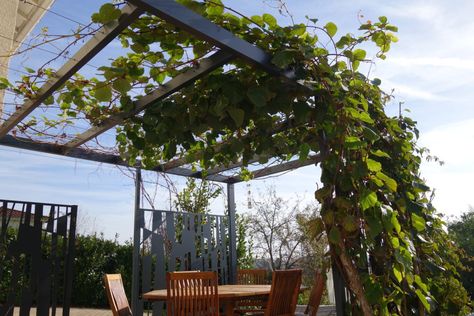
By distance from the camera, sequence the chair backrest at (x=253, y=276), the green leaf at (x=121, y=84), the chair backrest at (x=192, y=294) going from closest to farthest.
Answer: the green leaf at (x=121, y=84) < the chair backrest at (x=192, y=294) < the chair backrest at (x=253, y=276)

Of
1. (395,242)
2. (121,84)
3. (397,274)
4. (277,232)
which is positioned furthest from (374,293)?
(277,232)

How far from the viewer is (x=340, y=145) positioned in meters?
1.83

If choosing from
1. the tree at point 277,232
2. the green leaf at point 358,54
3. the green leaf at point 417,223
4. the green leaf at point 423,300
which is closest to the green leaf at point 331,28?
the green leaf at point 358,54

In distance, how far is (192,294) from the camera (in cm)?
293

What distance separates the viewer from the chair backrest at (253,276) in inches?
207

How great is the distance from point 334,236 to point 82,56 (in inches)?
59.2

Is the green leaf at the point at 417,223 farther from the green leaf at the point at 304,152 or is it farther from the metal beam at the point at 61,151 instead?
the metal beam at the point at 61,151

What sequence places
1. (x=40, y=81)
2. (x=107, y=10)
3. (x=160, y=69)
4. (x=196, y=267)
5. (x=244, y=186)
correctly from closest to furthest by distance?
(x=107, y=10)
(x=160, y=69)
(x=40, y=81)
(x=196, y=267)
(x=244, y=186)

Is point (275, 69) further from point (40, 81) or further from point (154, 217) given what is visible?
point (154, 217)

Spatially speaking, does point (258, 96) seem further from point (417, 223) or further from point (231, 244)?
point (231, 244)

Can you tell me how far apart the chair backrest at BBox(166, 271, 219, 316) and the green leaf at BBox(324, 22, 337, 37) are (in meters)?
1.99

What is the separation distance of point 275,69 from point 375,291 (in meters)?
1.13

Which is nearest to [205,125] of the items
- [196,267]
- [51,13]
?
[51,13]

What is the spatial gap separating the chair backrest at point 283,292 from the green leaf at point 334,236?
1.45 metres
